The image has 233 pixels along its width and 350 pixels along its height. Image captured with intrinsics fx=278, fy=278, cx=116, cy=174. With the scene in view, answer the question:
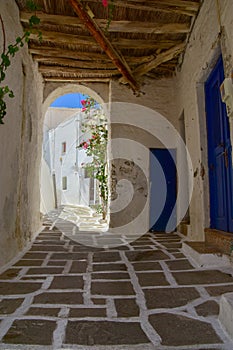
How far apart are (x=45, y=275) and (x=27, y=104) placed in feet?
8.10

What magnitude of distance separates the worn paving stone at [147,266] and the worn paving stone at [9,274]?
3.59 feet

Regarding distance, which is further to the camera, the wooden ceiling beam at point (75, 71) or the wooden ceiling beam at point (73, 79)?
the wooden ceiling beam at point (73, 79)

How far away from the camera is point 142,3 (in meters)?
3.59

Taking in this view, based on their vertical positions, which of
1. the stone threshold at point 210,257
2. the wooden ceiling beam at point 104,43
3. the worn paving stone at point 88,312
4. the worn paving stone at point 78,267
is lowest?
the worn paving stone at point 88,312

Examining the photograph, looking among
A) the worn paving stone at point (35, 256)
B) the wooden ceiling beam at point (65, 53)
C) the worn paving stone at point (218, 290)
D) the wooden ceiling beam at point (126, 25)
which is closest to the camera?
the worn paving stone at point (218, 290)

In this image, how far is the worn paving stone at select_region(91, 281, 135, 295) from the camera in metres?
2.05

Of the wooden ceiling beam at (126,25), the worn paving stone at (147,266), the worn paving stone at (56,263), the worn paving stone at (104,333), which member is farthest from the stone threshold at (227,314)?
the wooden ceiling beam at (126,25)

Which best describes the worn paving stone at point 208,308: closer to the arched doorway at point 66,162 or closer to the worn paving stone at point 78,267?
the worn paving stone at point 78,267

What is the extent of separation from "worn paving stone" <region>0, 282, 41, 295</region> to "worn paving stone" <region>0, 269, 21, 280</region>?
16 centimetres

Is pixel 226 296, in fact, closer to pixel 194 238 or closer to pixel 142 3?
pixel 194 238

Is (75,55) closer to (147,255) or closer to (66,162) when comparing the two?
(147,255)

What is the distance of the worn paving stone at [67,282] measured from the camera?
216 cm

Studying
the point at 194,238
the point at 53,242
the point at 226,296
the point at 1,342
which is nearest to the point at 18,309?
the point at 1,342

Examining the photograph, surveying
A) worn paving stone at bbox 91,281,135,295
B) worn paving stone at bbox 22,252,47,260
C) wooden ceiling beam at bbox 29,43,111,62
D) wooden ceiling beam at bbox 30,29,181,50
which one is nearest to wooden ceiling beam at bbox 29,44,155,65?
wooden ceiling beam at bbox 29,43,111,62
